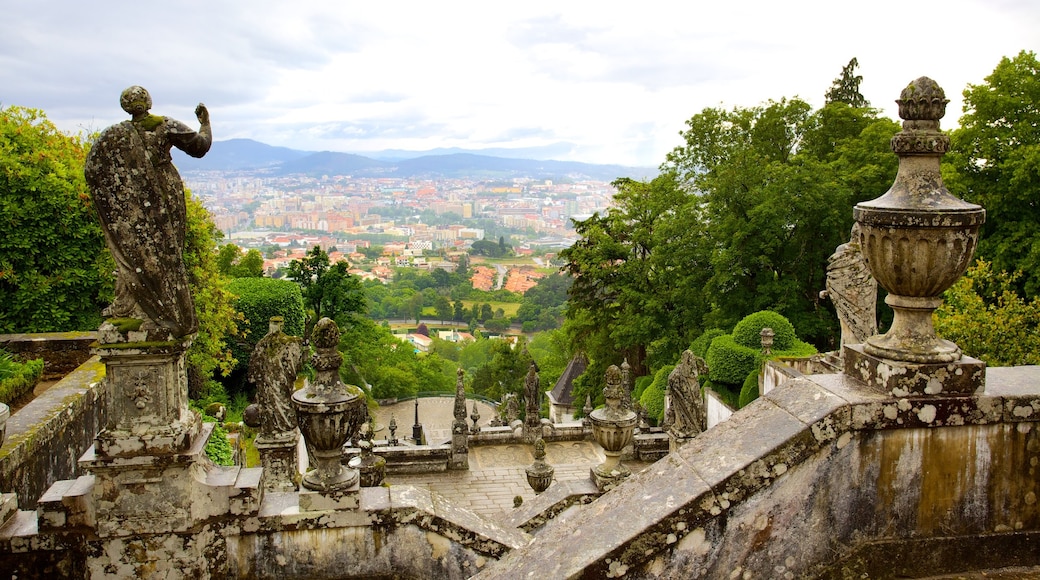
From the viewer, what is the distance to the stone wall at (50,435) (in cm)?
764

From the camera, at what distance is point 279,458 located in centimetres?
1001

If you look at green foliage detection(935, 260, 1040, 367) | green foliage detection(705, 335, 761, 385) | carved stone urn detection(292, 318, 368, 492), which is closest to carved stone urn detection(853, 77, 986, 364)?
carved stone urn detection(292, 318, 368, 492)

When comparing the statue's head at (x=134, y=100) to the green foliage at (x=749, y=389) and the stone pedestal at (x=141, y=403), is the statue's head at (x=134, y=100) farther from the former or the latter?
the green foliage at (x=749, y=389)

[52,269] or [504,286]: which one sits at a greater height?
[52,269]

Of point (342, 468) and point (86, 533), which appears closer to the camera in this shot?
point (86, 533)

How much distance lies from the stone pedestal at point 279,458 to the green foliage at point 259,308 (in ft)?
54.9

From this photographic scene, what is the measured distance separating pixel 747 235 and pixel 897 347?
21275mm

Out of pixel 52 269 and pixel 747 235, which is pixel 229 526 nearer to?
pixel 52 269

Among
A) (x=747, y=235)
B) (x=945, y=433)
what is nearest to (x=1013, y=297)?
(x=747, y=235)

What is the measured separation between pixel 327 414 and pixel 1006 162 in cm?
2171

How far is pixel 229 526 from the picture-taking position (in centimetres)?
568

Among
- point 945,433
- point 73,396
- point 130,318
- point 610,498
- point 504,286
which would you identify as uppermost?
point 130,318

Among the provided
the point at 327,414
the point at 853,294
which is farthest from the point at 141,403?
the point at 853,294

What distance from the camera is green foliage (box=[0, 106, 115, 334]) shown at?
53.2 ft
